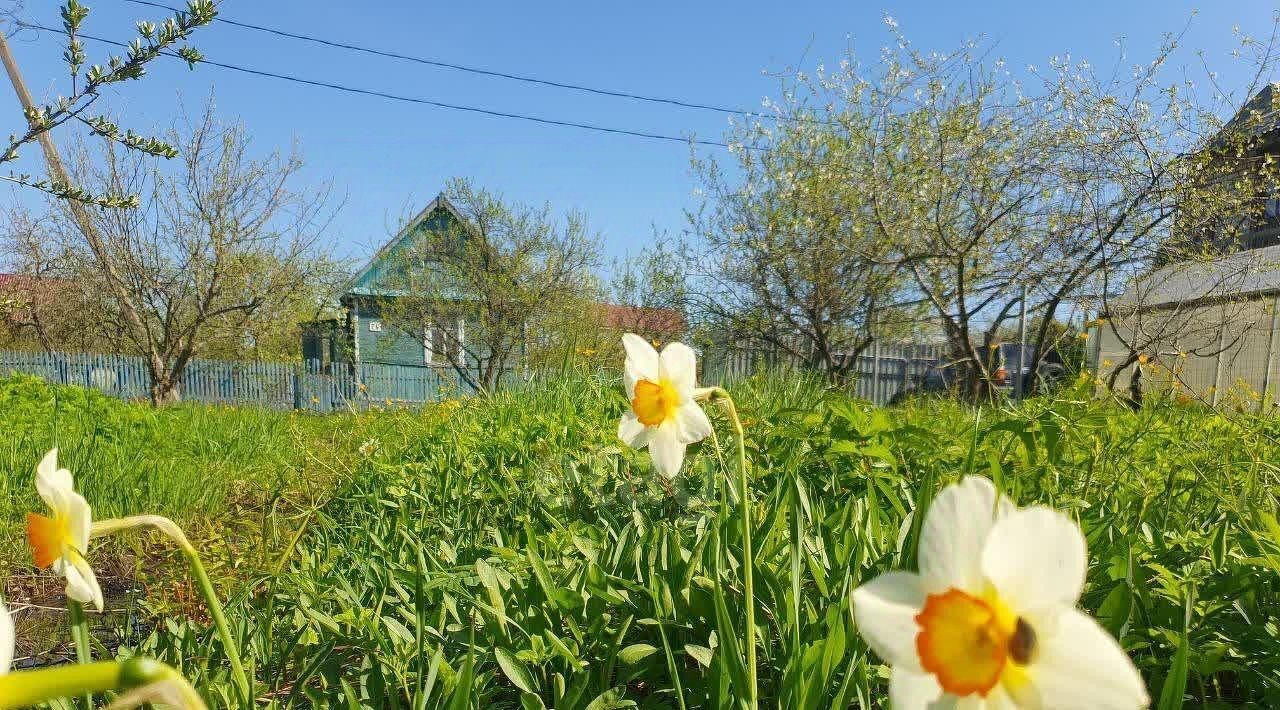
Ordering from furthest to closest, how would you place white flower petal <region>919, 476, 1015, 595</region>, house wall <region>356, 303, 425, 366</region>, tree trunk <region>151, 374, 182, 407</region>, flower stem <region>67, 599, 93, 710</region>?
house wall <region>356, 303, 425, 366</region> → tree trunk <region>151, 374, 182, 407</region> → flower stem <region>67, 599, 93, 710</region> → white flower petal <region>919, 476, 1015, 595</region>

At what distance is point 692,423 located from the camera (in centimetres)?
94

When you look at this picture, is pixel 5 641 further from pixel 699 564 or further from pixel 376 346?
pixel 376 346

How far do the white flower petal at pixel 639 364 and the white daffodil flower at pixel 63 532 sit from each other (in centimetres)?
61

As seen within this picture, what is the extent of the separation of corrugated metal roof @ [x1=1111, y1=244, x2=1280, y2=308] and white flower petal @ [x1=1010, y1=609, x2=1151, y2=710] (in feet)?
23.7

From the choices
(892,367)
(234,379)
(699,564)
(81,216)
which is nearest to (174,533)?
(699,564)

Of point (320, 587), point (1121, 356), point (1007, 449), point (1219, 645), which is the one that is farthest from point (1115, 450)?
point (1121, 356)

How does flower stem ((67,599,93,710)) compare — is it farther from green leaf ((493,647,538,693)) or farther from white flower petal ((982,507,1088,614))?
white flower petal ((982,507,1088,614))

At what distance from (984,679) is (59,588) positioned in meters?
3.27

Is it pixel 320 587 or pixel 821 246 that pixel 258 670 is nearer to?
pixel 320 587

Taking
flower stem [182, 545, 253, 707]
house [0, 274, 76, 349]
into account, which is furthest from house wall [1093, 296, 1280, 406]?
house [0, 274, 76, 349]

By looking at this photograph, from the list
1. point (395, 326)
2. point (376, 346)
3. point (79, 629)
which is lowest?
point (79, 629)

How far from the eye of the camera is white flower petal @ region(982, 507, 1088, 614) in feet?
1.21

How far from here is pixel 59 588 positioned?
2520 mm

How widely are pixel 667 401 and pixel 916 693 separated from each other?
0.58 metres
